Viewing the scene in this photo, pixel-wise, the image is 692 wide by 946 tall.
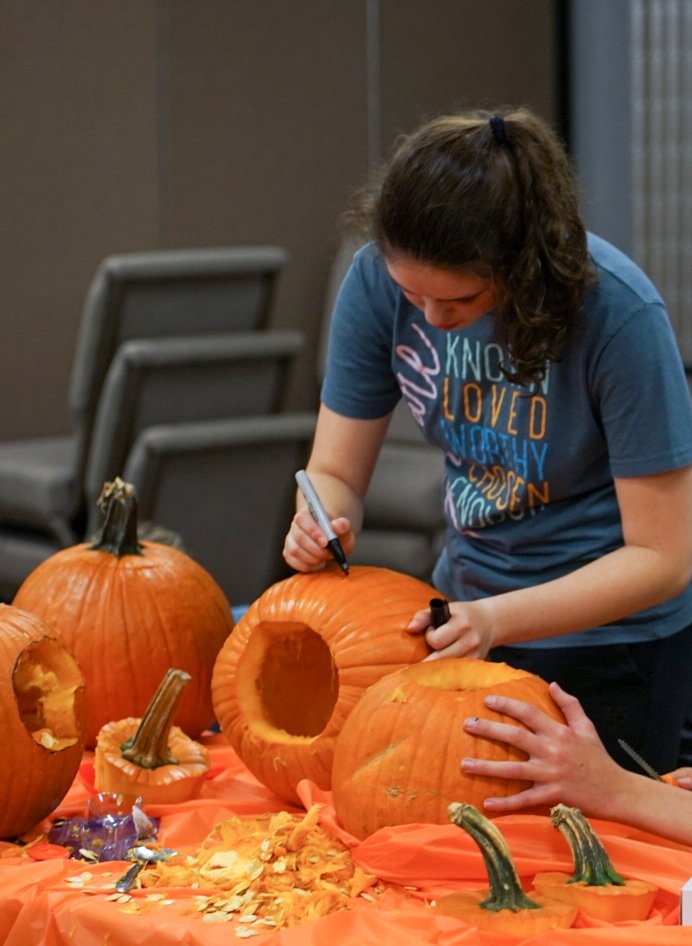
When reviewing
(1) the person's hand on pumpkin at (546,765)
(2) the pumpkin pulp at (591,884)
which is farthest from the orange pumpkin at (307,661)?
(2) the pumpkin pulp at (591,884)

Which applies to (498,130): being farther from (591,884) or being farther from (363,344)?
(591,884)

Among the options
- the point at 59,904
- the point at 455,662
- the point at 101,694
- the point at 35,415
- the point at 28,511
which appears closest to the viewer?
the point at 59,904

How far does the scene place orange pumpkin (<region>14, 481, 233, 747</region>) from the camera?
5.06 ft

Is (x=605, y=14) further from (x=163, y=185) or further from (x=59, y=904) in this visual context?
(x=59, y=904)

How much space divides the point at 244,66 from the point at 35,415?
1.41 m

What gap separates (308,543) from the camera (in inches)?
57.4

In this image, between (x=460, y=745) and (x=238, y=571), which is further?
(x=238, y=571)

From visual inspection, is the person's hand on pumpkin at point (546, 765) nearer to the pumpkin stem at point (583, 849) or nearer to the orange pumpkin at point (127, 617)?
the pumpkin stem at point (583, 849)

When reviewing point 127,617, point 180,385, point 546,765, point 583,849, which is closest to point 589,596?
point 546,765

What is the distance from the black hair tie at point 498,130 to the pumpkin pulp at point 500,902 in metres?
0.69

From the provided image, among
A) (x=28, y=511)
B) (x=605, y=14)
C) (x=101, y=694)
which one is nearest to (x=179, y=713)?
(x=101, y=694)

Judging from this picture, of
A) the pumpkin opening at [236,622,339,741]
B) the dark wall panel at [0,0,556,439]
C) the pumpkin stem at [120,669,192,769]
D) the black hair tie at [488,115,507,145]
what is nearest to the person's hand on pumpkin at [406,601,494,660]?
the pumpkin opening at [236,622,339,741]

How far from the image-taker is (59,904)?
112 cm

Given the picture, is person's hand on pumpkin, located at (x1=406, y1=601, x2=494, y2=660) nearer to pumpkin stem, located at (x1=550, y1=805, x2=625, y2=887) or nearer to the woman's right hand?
the woman's right hand
